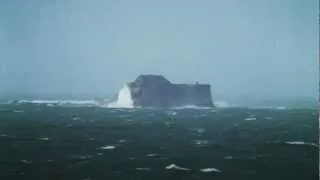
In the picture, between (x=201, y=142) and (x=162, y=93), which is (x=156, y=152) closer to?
(x=201, y=142)

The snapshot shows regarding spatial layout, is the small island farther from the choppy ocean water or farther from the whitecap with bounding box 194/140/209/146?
the whitecap with bounding box 194/140/209/146

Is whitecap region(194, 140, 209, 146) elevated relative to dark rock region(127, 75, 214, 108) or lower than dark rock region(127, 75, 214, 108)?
lower

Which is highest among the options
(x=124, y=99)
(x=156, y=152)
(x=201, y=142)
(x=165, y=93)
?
(x=165, y=93)

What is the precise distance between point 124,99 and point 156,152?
171 ft

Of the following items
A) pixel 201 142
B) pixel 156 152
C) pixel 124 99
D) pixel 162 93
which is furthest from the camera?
pixel 124 99

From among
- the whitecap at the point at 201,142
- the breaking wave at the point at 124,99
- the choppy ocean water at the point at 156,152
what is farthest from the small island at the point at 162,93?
the whitecap at the point at 201,142

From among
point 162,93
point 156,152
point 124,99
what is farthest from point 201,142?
point 124,99

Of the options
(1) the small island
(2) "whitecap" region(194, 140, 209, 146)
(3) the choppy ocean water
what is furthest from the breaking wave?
(2) "whitecap" region(194, 140, 209, 146)

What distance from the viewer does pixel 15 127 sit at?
41625mm

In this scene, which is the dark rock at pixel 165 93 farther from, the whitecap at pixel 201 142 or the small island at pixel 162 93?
the whitecap at pixel 201 142

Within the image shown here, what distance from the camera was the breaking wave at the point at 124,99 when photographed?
76.1 m

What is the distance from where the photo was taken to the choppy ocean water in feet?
69.4

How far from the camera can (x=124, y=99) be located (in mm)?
79062

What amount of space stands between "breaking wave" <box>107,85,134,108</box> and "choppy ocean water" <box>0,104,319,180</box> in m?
32.5
